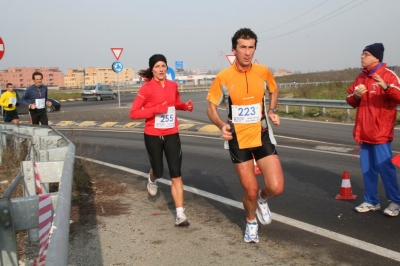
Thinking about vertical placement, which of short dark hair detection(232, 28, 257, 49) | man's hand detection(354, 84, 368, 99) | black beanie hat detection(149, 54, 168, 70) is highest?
short dark hair detection(232, 28, 257, 49)

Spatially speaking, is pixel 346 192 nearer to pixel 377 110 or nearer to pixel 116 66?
pixel 377 110

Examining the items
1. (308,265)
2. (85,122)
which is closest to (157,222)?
(308,265)

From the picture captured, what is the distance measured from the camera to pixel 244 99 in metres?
5.03

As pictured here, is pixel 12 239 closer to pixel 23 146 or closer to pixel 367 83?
pixel 367 83

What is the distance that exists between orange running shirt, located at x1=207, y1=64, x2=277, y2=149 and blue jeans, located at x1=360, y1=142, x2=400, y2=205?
71.4 inches

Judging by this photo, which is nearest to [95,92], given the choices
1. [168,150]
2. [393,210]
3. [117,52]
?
[117,52]

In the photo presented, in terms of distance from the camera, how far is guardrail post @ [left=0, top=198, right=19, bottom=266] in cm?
288

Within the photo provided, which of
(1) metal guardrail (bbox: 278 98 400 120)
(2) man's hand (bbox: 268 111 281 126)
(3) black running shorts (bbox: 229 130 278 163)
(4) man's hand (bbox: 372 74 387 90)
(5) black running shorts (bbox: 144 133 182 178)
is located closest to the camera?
(2) man's hand (bbox: 268 111 281 126)

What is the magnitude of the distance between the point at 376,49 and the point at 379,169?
1.46m

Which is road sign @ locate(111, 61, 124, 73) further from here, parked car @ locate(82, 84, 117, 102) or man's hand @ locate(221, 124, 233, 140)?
man's hand @ locate(221, 124, 233, 140)

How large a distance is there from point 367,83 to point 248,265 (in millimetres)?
2886

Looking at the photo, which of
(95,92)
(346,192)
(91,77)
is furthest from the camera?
(91,77)

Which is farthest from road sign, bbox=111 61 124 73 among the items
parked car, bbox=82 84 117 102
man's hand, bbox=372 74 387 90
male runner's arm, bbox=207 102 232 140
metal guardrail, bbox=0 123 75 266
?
man's hand, bbox=372 74 387 90

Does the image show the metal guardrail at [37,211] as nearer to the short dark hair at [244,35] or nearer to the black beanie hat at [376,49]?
the short dark hair at [244,35]
